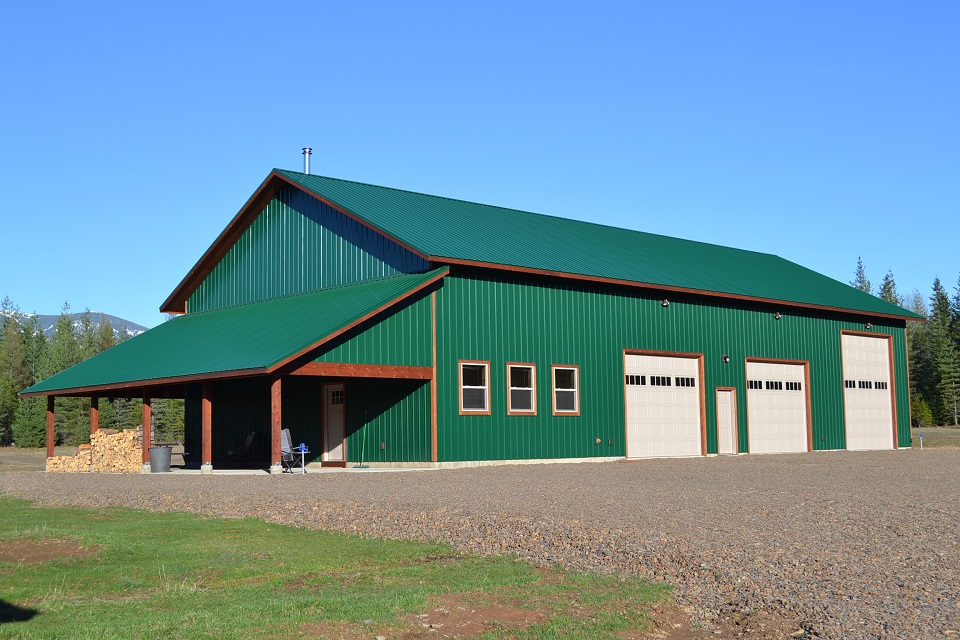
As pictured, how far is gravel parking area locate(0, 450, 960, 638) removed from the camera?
299 inches

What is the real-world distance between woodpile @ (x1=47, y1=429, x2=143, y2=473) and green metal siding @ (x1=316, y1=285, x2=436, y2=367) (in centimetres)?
697

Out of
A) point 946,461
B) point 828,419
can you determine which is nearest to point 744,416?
point 828,419

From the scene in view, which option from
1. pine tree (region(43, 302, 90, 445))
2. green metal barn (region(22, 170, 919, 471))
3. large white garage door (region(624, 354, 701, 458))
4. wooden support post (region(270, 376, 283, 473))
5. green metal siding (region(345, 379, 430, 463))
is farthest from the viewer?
pine tree (region(43, 302, 90, 445))

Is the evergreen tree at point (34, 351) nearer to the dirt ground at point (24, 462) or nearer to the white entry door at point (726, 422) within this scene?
the dirt ground at point (24, 462)

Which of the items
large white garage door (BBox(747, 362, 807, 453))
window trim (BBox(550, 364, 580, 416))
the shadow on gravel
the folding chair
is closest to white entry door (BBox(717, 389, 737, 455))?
large white garage door (BBox(747, 362, 807, 453))

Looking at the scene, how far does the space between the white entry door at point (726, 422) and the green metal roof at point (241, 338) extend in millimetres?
10708

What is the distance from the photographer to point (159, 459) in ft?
79.5

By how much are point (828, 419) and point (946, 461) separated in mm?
7868

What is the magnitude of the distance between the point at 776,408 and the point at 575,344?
894 cm

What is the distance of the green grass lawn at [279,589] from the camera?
6.86 m

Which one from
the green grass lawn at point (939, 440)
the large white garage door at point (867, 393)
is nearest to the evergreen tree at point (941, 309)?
the green grass lawn at point (939, 440)

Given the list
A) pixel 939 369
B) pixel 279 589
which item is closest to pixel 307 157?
pixel 279 589

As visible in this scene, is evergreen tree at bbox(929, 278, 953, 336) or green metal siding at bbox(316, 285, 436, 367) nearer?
green metal siding at bbox(316, 285, 436, 367)

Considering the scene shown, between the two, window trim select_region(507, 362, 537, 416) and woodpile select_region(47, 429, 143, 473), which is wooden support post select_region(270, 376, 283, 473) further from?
window trim select_region(507, 362, 537, 416)
